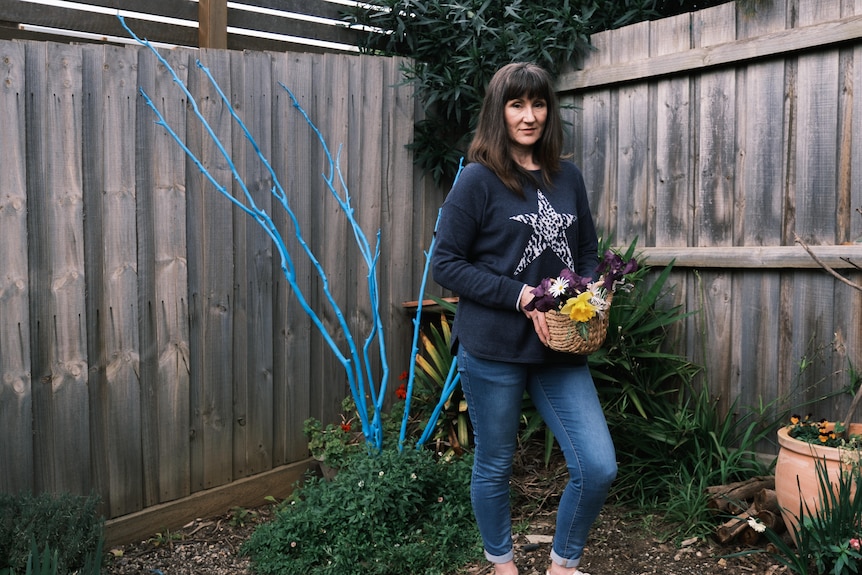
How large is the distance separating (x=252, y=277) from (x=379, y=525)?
132cm

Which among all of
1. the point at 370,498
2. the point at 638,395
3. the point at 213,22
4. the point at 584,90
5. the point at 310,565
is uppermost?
the point at 213,22

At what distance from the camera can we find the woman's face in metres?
2.40

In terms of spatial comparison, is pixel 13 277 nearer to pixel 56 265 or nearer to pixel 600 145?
pixel 56 265

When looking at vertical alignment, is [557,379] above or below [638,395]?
above

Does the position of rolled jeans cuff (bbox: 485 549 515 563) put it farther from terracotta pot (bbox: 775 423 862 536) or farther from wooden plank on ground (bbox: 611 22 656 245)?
wooden plank on ground (bbox: 611 22 656 245)

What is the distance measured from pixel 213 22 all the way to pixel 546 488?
2.70m

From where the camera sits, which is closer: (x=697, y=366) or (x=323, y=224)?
(x=697, y=366)

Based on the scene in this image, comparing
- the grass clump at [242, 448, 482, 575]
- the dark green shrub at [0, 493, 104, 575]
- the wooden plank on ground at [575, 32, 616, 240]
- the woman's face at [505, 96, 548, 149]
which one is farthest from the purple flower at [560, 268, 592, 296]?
the wooden plank on ground at [575, 32, 616, 240]

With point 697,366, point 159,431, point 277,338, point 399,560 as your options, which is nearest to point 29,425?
point 159,431

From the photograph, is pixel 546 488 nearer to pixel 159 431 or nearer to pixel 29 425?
pixel 159 431

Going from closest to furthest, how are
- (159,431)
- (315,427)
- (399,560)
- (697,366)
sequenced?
(399,560) < (159,431) < (697,366) < (315,427)

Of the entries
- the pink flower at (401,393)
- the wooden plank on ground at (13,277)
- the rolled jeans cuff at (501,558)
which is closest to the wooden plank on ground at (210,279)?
the wooden plank on ground at (13,277)

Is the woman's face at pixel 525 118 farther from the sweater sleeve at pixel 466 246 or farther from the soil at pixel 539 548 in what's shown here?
the soil at pixel 539 548

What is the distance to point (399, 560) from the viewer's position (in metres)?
2.90
